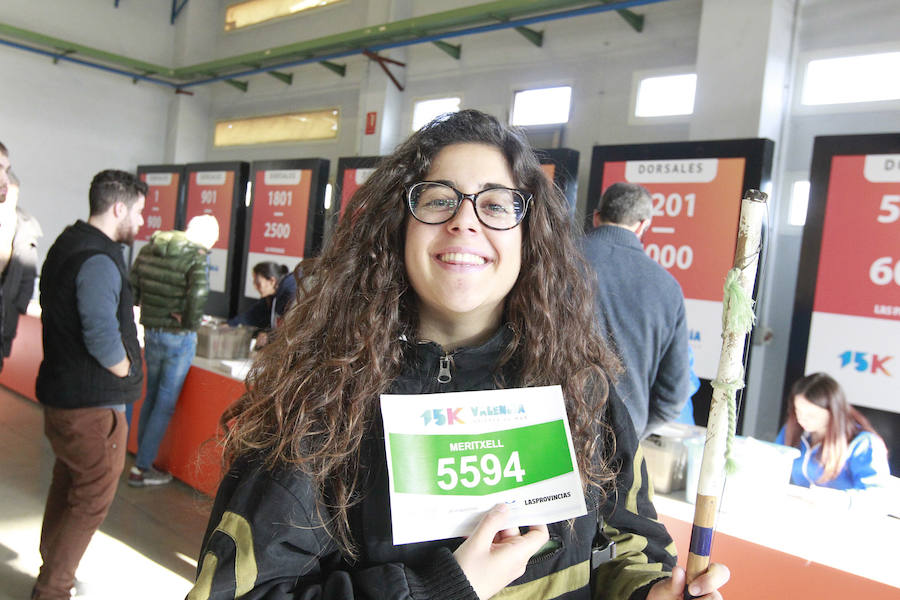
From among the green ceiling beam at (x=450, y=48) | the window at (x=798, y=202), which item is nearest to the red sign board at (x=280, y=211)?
the green ceiling beam at (x=450, y=48)

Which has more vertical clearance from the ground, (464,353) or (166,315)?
(464,353)

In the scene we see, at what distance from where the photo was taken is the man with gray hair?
227 centimetres

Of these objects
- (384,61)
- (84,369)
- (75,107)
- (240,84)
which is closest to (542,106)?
(384,61)

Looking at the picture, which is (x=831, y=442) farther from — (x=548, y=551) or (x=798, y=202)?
(x=798, y=202)

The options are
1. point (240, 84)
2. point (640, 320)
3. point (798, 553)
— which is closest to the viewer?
point (798, 553)

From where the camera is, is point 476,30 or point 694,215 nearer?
point 694,215

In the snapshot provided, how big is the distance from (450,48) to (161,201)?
4.29 meters

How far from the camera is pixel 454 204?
1003 millimetres

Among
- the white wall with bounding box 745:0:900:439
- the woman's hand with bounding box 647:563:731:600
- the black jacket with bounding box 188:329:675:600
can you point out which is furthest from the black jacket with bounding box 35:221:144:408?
the white wall with bounding box 745:0:900:439

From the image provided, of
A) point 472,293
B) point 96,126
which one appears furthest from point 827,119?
point 96,126

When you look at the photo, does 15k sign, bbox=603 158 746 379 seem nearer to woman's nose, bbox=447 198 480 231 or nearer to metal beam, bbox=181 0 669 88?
metal beam, bbox=181 0 669 88

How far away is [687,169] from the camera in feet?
14.7

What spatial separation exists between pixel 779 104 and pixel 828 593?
4.14 metres

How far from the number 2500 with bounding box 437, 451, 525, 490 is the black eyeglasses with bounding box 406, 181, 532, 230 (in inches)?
13.0
